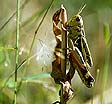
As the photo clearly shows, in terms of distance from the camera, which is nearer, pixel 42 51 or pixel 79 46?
pixel 79 46

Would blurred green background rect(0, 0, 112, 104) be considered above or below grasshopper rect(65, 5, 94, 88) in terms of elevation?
above

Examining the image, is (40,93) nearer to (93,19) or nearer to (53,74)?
(53,74)

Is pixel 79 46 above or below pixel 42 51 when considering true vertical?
below

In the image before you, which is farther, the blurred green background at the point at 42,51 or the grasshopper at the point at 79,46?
the blurred green background at the point at 42,51

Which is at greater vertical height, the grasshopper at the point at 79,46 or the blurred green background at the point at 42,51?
the blurred green background at the point at 42,51
